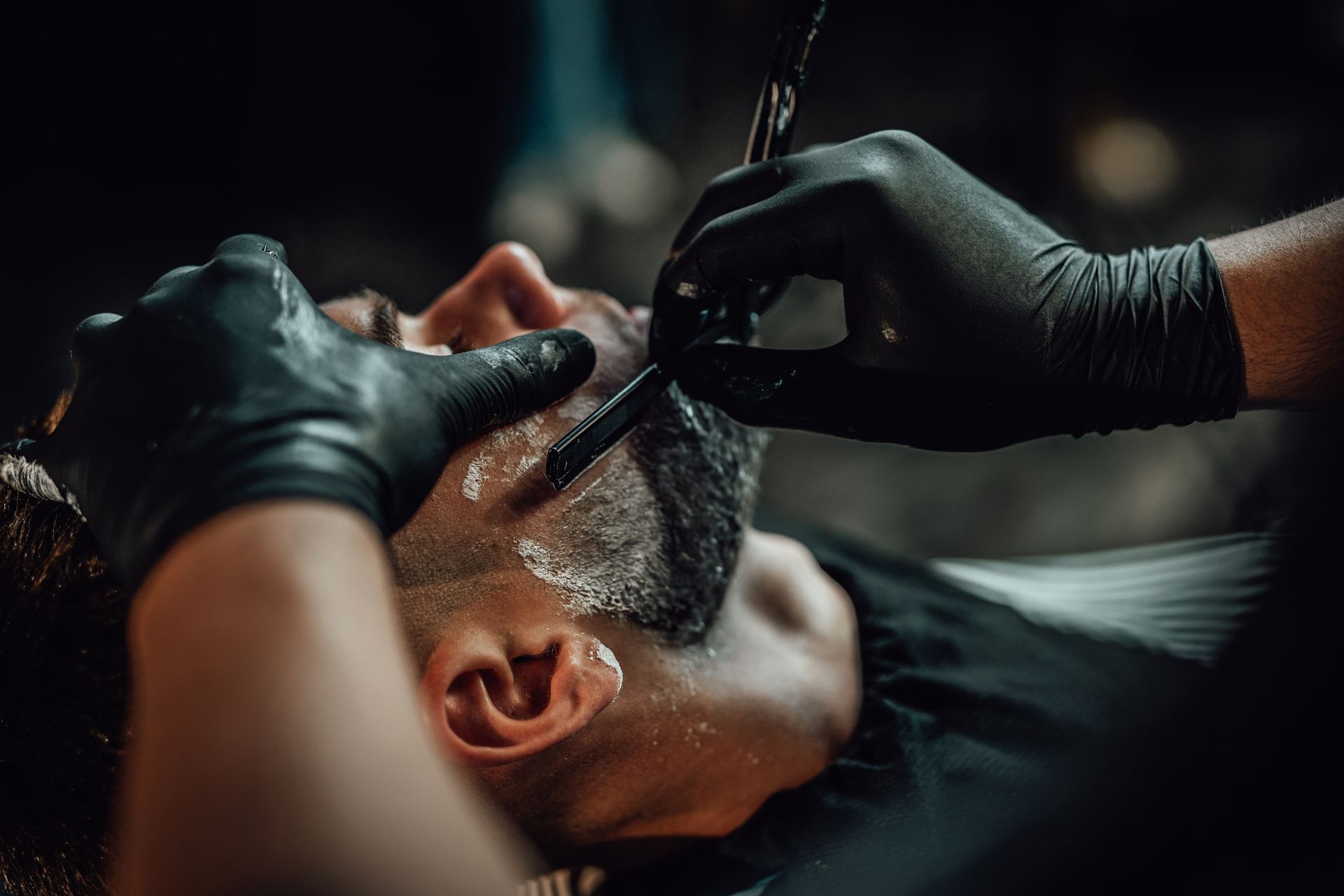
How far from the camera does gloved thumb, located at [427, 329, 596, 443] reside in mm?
851

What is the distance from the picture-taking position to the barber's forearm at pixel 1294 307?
975 mm

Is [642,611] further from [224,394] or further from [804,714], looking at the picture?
[224,394]

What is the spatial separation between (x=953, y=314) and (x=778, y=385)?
213 millimetres

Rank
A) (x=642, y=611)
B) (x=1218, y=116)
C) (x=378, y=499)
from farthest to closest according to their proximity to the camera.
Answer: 1. (x=1218, y=116)
2. (x=642, y=611)
3. (x=378, y=499)

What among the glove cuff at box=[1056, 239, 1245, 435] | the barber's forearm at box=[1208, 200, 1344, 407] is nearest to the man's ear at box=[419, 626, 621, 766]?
the glove cuff at box=[1056, 239, 1245, 435]

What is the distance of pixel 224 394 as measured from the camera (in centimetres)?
69

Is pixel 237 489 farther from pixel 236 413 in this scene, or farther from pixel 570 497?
pixel 570 497

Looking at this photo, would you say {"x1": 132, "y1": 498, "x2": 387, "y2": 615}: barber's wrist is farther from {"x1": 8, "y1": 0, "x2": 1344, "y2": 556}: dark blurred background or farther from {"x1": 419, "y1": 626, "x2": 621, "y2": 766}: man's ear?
{"x1": 8, "y1": 0, "x2": 1344, "y2": 556}: dark blurred background

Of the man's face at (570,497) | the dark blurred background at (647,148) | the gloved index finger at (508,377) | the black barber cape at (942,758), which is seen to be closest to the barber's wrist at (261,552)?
the gloved index finger at (508,377)

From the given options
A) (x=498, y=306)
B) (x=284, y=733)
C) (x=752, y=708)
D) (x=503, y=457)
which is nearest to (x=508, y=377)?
(x=503, y=457)

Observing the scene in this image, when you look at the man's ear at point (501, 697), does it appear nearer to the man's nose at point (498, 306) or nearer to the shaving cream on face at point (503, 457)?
the shaving cream on face at point (503, 457)

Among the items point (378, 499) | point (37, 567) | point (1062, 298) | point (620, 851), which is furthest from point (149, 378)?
point (1062, 298)

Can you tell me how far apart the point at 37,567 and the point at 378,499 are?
56 centimetres

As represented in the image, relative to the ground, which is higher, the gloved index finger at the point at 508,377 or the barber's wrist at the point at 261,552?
the gloved index finger at the point at 508,377
